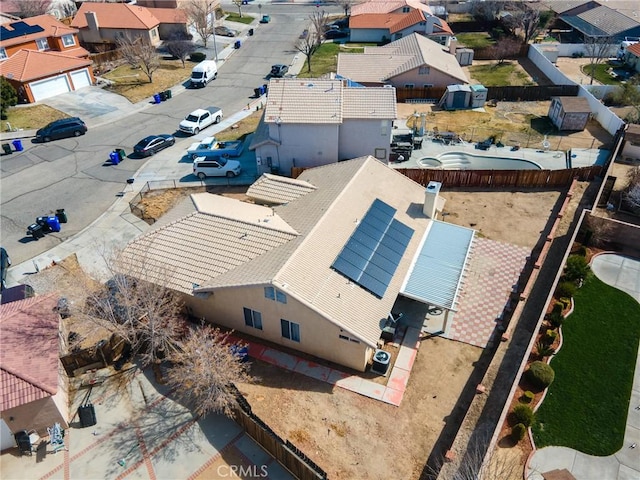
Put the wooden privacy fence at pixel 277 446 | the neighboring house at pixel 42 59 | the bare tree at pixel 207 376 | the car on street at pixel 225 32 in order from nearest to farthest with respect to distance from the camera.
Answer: the wooden privacy fence at pixel 277 446 → the bare tree at pixel 207 376 → the neighboring house at pixel 42 59 → the car on street at pixel 225 32

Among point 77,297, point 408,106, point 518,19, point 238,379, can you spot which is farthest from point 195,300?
point 518,19

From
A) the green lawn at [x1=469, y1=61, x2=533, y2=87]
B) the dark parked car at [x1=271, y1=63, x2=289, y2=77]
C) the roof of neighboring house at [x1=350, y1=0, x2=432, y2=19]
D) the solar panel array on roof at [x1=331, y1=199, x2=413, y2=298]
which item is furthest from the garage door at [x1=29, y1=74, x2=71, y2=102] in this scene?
the green lawn at [x1=469, y1=61, x2=533, y2=87]

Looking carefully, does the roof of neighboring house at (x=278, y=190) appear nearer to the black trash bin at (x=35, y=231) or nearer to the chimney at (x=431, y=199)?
the chimney at (x=431, y=199)

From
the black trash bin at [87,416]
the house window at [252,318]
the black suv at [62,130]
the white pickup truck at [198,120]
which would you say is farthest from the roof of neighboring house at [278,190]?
the black suv at [62,130]

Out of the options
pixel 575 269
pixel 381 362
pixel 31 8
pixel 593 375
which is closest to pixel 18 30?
pixel 31 8

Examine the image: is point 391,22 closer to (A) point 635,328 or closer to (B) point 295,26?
(B) point 295,26

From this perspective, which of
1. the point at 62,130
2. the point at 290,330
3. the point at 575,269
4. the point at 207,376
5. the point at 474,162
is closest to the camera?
the point at 207,376

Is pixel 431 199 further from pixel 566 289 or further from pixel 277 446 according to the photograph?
pixel 277 446
